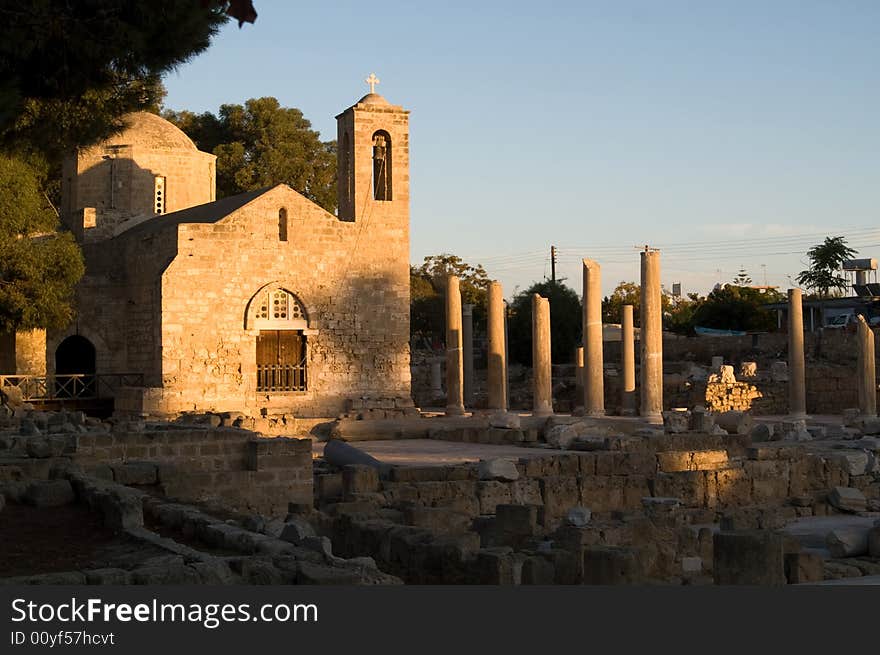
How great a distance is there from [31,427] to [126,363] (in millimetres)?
14131

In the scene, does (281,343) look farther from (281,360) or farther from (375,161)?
(375,161)

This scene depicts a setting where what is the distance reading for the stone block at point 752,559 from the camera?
1048 cm

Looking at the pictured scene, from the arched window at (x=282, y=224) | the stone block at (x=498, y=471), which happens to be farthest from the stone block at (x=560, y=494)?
the arched window at (x=282, y=224)

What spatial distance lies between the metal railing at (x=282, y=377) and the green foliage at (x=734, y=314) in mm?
30181

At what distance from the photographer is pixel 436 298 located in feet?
203

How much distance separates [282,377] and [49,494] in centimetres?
1890

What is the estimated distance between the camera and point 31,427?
17609 mm

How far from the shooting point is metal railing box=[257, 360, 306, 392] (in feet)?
102

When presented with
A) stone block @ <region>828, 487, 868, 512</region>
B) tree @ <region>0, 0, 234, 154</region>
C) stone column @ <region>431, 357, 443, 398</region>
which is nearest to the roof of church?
stone column @ <region>431, 357, 443, 398</region>

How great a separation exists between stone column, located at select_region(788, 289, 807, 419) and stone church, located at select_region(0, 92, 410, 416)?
31.8 feet

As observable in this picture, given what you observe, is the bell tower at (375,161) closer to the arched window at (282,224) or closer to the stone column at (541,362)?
the arched window at (282,224)

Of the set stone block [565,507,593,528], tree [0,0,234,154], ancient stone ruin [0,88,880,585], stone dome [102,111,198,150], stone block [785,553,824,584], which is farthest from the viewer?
stone dome [102,111,198,150]

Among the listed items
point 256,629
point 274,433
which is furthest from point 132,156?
point 256,629

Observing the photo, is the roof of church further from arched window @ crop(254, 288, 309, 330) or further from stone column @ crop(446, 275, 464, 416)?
stone column @ crop(446, 275, 464, 416)
